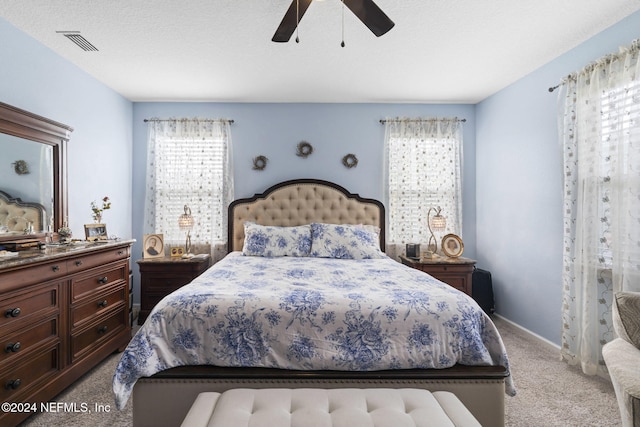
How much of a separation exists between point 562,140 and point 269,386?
126 inches

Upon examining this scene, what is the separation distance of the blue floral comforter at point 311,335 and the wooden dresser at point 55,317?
72 centimetres

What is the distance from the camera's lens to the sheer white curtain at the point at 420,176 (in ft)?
14.1

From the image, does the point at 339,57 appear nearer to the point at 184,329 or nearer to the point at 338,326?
the point at 338,326

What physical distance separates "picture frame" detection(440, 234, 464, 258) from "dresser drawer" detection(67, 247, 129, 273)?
3.51 metres

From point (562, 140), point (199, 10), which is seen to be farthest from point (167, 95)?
point (562, 140)

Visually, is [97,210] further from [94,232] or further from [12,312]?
[12,312]

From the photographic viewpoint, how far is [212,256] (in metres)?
4.23

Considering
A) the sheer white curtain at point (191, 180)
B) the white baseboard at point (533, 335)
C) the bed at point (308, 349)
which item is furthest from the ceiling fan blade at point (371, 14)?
the white baseboard at point (533, 335)

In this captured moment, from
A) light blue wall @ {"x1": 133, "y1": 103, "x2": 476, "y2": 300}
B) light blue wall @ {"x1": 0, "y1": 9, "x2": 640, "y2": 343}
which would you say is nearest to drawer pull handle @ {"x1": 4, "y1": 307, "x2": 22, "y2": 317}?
light blue wall @ {"x1": 0, "y1": 9, "x2": 640, "y2": 343}

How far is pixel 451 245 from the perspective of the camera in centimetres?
402

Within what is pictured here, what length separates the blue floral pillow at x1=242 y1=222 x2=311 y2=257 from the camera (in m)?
3.66

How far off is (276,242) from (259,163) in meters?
1.21

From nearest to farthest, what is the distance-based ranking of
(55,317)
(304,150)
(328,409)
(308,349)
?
(328,409) → (308,349) → (55,317) → (304,150)

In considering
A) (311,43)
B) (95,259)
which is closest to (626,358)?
(311,43)
